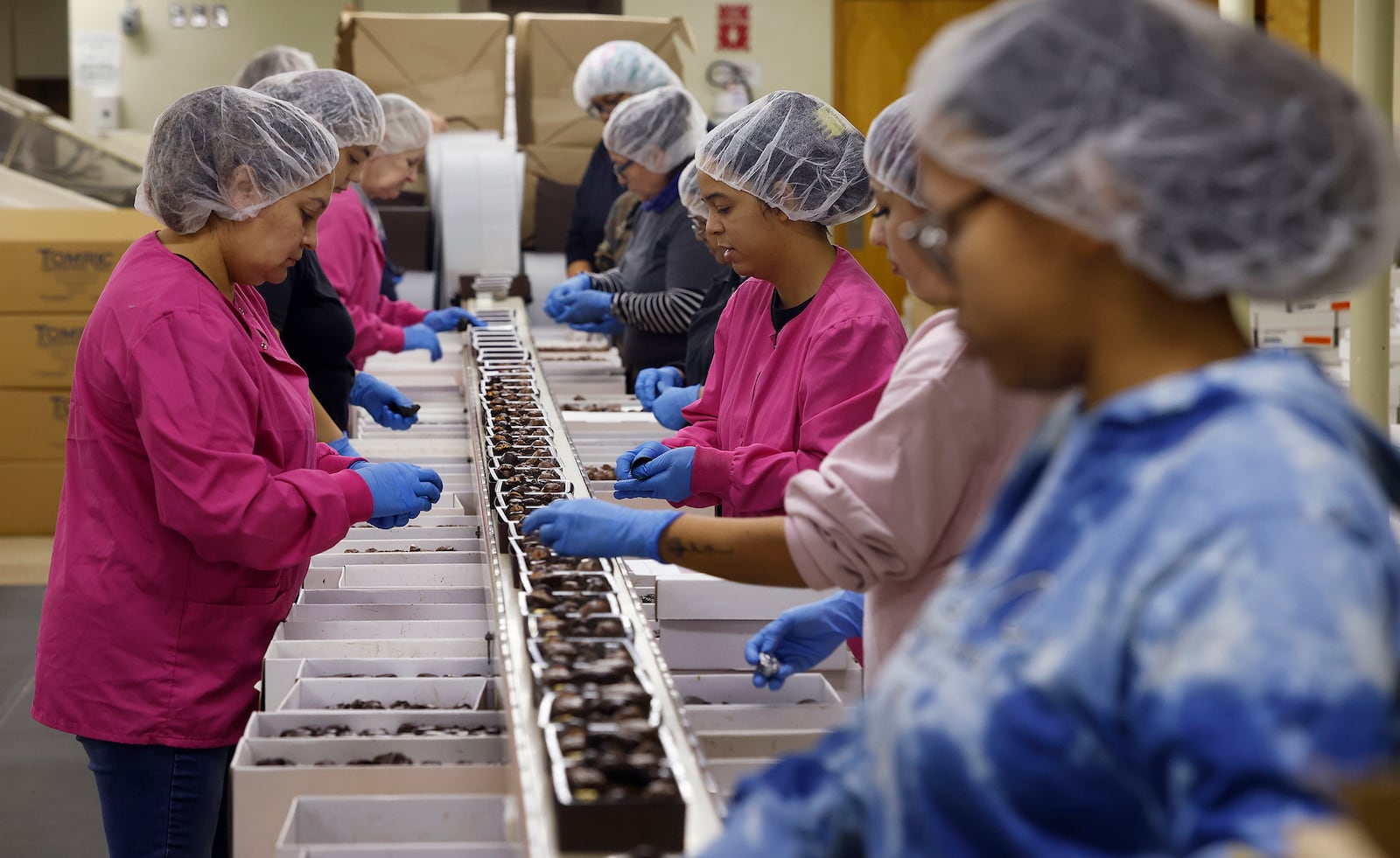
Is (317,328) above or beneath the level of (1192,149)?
beneath

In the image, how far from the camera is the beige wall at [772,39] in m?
11.3

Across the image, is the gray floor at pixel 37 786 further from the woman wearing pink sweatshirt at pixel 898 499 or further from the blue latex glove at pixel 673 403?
the woman wearing pink sweatshirt at pixel 898 499

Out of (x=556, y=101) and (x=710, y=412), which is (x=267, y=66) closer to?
(x=556, y=101)

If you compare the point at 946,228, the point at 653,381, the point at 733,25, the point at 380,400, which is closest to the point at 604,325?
the point at 653,381

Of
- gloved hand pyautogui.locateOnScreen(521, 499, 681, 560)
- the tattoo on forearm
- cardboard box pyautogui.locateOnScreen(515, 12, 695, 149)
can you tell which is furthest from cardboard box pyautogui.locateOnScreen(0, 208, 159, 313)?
the tattoo on forearm

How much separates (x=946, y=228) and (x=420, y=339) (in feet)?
14.3

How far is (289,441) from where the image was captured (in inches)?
89.2

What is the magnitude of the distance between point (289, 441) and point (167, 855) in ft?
2.21

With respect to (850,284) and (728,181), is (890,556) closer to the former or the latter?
(850,284)

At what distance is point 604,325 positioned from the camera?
206 inches

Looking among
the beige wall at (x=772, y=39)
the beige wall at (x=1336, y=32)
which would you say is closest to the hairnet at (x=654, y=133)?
the beige wall at (x=1336, y=32)

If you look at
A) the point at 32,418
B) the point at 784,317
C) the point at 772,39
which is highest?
the point at 772,39

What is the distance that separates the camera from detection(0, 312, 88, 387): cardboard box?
5.94 meters

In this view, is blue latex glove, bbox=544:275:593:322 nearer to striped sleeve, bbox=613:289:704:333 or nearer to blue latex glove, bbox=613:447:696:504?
striped sleeve, bbox=613:289:704:333
